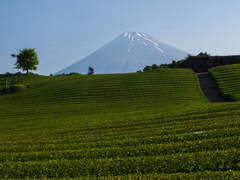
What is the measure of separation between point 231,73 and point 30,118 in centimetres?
4742

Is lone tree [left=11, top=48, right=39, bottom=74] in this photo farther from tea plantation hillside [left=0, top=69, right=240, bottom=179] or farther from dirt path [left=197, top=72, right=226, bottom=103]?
dirt path [left=197, top=72, right=226, bottom=103]

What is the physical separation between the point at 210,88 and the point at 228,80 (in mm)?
5178

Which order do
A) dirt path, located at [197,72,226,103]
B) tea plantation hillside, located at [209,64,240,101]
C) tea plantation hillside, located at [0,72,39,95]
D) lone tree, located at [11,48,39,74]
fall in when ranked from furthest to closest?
lone tree, located at [11,48,39,74] < tea plantation hillside, located at [0,72,39,95] < dirt path, located at [197,72,226,103] < tea plantation hillside, located at [209,64,240,101]

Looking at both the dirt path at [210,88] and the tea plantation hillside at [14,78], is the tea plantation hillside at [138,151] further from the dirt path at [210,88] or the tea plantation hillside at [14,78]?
the tea plantation hillside at [14,78]

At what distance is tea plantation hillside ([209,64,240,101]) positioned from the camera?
3782cm

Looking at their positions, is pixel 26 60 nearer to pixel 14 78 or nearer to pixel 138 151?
pixel 14 78

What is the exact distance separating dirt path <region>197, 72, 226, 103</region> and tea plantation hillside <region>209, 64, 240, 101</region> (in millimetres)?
1052

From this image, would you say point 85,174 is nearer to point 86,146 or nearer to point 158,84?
point 86,146

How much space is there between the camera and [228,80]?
4619 centimetres

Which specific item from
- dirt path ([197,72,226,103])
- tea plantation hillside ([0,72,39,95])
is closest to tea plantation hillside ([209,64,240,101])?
dirt path ([197,72,226,103])

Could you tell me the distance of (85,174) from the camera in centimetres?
999

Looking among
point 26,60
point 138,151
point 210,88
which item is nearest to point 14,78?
point 26,60

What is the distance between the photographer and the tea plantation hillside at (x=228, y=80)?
3782 centimetres

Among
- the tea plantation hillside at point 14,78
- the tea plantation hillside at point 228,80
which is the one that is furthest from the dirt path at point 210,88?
the tea plantation hillside at point 14,78
